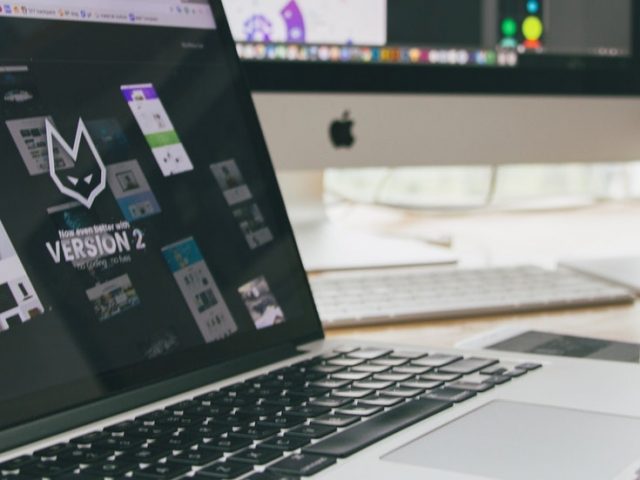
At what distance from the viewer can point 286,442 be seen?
0.45 m

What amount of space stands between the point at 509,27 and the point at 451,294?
1.37 feet

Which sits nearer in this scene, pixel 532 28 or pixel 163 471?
pixel 163 471

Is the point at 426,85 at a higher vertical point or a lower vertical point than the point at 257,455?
higher

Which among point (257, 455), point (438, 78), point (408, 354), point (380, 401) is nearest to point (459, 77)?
point (438, 78)

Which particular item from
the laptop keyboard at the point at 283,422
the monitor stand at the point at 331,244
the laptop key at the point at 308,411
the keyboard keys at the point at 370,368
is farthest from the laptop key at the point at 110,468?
the monitor stand at the point at 331,244

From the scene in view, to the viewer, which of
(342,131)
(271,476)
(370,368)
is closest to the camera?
(271,476)

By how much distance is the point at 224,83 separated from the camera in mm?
712

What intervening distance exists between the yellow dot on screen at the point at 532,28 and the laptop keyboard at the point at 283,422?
635mm

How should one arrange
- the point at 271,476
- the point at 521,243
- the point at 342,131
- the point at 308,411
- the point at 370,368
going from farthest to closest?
the point at 521,243 → the point at 342,131 → the point at 370,368 → the point at 308,411 → the point at 271,476

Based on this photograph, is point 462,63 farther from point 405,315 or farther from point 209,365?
point 209,365

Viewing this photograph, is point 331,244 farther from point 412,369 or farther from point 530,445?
point 530,445

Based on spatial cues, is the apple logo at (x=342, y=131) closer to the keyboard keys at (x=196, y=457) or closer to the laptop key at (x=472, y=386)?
the laptop key at (x=472, y=386)

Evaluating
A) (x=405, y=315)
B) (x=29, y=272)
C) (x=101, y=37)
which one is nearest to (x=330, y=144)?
(x=405, y=315)

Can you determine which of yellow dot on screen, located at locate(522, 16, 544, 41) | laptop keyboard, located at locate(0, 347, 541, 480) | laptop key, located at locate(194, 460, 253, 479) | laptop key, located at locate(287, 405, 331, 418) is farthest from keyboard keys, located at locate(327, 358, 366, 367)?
yellow dot on screen, located at locate(522, 16, 544, 41)
